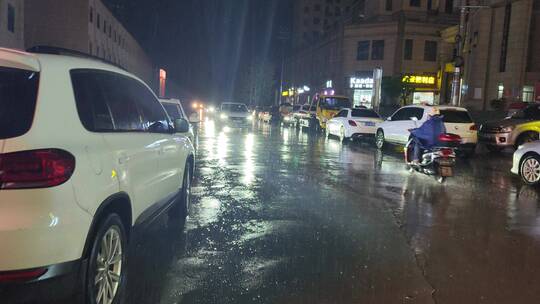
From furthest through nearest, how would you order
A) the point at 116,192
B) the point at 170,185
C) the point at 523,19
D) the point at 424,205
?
the point at 523,19, the point at 424,205, the point at 170,185, the point at 116,192

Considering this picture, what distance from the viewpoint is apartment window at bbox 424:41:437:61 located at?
60438mm

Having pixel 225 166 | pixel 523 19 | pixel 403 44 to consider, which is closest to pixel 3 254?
pixel 225 166

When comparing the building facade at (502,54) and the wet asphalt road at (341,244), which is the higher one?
the building facade at (502,54)

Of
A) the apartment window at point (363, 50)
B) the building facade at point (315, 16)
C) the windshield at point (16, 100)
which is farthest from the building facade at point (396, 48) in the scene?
the windshield at point (16, 100)

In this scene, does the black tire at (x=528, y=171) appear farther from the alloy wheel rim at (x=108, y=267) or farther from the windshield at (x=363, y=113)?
the windshield at (x=363, y=113)

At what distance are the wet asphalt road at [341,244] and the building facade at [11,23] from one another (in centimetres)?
2592

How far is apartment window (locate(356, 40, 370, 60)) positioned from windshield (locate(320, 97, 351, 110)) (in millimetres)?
34620

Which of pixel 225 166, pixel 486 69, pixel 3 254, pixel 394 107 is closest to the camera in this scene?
pixel 3 254

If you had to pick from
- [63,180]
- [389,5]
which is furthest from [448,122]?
[389,5]

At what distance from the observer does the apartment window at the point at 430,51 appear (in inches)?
2379

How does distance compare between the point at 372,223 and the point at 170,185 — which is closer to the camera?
the point at 170,185

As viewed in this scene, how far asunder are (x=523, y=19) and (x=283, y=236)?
1544 inches

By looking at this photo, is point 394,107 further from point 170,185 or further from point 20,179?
point 20,179

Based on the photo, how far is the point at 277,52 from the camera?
121m
